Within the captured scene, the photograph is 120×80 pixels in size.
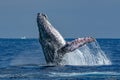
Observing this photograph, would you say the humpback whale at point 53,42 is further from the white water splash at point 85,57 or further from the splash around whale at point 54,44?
the white water splash at point 85,57

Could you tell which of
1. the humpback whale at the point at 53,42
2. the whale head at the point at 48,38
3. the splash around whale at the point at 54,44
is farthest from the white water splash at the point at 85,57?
the whale head at the point at 48,38

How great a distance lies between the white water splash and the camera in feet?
115

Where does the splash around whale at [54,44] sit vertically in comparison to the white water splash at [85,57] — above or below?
above

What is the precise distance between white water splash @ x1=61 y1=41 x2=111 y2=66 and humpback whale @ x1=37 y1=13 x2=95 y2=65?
515 millimetres

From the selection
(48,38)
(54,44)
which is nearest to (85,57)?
(54,44)

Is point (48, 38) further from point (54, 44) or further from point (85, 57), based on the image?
point (85, 57)

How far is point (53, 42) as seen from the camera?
35.1 metres

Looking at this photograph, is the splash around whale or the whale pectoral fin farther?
the splash around whale

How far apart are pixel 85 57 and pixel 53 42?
2.19 metres

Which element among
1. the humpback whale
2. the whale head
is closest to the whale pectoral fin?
the humpback whale

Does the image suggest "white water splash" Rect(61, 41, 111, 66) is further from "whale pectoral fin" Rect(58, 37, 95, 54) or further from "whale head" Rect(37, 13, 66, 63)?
"whale head" Rect(37, 13, 66, 63)

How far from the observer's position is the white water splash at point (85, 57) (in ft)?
115

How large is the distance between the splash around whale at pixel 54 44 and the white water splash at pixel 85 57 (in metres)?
0.06

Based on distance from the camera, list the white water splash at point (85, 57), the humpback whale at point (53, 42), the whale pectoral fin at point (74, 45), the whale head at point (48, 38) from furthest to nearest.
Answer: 1. the white water splash at point (85, 57)
2. the whale head at point (48, 38)
3. the humpback whale at point (53, 42)
4. the whale pectoral fin at point (74, 45)
